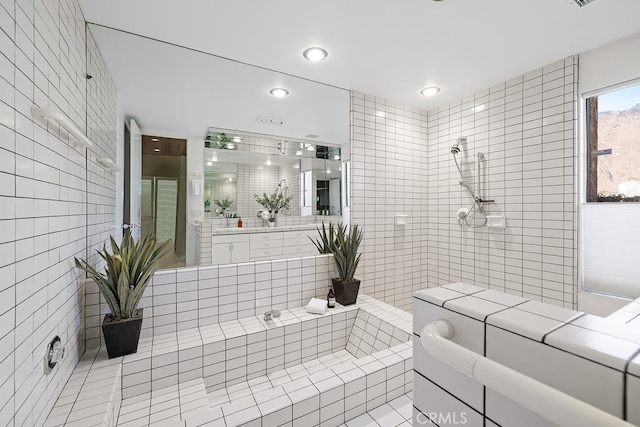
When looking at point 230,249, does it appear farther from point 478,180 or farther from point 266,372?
point 478,180

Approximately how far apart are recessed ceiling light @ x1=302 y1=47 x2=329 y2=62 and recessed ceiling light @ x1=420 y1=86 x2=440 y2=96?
101cm

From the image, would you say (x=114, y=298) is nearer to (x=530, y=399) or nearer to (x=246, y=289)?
(x=246, y=289)

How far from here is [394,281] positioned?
8.50 ft

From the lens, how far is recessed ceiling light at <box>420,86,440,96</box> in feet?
7.63

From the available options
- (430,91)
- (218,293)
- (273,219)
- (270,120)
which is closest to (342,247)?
(273,219)

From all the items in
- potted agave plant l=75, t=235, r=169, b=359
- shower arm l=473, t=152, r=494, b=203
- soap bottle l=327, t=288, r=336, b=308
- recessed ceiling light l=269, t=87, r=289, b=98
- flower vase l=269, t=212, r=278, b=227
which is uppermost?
recessed ceiling light l=269, t=87, r=289, b=98

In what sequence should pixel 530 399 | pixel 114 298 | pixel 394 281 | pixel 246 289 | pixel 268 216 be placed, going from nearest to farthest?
pixel 530 399 → pixel 114 298 → pixel 246 289 → pixel 268 216 → pixel 394 281

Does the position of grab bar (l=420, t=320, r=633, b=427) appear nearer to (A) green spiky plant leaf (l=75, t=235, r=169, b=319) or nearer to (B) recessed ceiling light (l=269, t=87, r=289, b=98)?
(A) green spiky plant leaf (l=75, t=235, r=169, b=319)

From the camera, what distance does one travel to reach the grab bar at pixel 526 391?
12.1 inches

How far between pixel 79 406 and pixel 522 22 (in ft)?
8.91

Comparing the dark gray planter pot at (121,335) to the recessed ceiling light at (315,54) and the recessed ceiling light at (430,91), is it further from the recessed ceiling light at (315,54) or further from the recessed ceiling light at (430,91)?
the recessed ceiling light at (430,91)

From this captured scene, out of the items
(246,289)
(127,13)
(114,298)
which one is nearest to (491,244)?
(246,289)

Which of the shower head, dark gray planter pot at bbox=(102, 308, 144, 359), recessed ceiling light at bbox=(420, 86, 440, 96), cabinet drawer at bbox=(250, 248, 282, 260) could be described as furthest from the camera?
the shower head

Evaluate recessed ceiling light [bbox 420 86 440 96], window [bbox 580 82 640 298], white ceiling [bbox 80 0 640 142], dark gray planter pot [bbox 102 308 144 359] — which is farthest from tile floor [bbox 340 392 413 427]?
recessed ceiling light [bbox 420 86 440 96]
